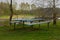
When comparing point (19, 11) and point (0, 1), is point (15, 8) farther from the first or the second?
point (0, 1)

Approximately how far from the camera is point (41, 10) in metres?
9.87

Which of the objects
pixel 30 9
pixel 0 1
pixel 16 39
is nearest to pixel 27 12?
pixel 30 9

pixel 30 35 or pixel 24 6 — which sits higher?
pixel 24 6

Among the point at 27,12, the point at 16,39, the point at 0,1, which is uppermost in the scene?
the point at 0,1

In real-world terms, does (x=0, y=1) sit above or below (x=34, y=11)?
above

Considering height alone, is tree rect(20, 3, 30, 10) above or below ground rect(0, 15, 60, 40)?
above

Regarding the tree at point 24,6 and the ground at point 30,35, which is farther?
the tree at point 24,6

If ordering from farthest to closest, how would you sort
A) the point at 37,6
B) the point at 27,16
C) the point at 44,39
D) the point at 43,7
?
the point at 27,16, the point at 37,6, the point at 43,7, the point at 44,39

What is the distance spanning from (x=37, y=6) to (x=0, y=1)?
318cm

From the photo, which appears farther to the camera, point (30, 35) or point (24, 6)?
point (24, 6)

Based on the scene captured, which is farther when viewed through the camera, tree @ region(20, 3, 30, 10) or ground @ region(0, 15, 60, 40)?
tree @ region(20, 3, 30, 10)

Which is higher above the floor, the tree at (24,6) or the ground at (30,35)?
the tree at (24,6)

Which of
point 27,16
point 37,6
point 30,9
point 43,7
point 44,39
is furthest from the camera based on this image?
point 27,16

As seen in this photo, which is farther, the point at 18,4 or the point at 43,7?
the point at 18,4
